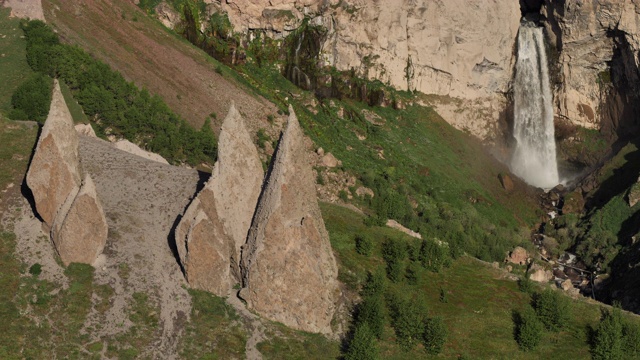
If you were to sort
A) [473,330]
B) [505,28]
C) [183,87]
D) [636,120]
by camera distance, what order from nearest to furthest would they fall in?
[473,330], [183,87], [636,120], [505,28]

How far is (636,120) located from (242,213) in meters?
76.6

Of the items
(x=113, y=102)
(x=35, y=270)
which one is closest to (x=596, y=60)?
(x=113, y=102)

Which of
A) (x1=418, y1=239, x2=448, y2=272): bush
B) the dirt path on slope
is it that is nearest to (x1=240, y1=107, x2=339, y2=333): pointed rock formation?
the dirt path on slope

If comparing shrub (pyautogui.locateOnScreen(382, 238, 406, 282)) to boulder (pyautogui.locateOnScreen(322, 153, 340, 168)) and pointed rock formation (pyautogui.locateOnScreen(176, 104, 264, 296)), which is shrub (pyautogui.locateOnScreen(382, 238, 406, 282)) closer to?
pointed rock formation (pyautogui.locateOnScreen(176, 104, 264, 296))

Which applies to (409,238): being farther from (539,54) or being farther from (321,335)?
(539,54)

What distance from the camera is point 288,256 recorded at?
3688 cm

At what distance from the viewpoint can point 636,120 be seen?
103375 mm

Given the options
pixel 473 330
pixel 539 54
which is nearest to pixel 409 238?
pixel 473 330

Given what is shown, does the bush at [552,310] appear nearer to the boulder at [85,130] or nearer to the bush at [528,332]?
the bush at [528,332]

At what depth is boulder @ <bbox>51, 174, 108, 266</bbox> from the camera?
37.4m

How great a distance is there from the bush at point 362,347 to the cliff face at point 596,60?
250 ft

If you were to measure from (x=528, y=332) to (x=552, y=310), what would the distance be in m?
2.52

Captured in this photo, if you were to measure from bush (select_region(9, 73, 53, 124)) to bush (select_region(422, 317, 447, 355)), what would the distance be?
2743cm

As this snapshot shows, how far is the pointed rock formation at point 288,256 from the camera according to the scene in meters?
36.9
